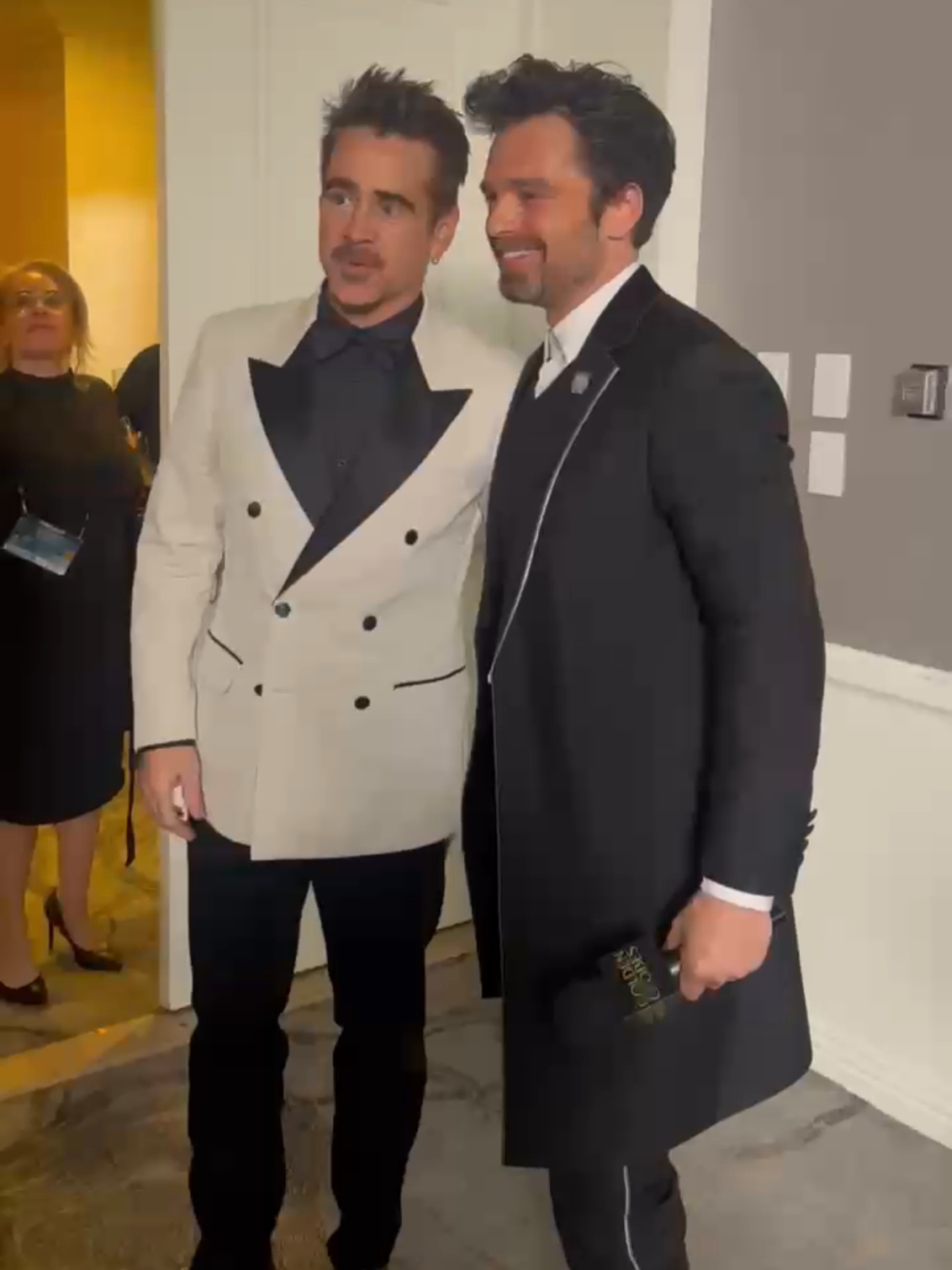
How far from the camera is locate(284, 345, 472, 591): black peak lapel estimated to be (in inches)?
52.8

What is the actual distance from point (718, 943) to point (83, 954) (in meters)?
1.57

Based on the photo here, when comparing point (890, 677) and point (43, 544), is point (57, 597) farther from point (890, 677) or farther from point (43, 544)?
point (890, 677)

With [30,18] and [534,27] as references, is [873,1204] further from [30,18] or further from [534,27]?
[30,18]

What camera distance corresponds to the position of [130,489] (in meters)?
1.88

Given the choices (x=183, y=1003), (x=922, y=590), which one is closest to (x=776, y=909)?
(x=922, y=590)

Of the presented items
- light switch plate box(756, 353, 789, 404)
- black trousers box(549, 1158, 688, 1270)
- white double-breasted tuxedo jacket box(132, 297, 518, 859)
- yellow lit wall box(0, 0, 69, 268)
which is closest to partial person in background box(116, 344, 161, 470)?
white double-breasted tuxedo jacket box(132, 297, 518, 859)

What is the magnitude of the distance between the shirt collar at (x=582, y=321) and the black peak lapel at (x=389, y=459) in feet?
0.61

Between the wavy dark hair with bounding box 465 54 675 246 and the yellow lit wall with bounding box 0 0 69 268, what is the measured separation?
9.66 feet

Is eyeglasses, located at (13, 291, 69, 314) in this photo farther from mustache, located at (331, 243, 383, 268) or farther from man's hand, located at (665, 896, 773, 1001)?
man's hand, located at (665, 896, 773, 1001)

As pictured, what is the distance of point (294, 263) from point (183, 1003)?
46.5 inches

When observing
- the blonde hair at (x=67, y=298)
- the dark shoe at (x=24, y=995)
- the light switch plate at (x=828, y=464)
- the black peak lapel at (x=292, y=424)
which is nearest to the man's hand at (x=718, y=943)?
the black peak lapel at (x=292, y=424)

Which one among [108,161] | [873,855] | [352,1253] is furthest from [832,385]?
[108,161]

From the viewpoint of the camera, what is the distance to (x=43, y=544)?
1980mm

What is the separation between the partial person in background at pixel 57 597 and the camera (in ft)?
6.13
